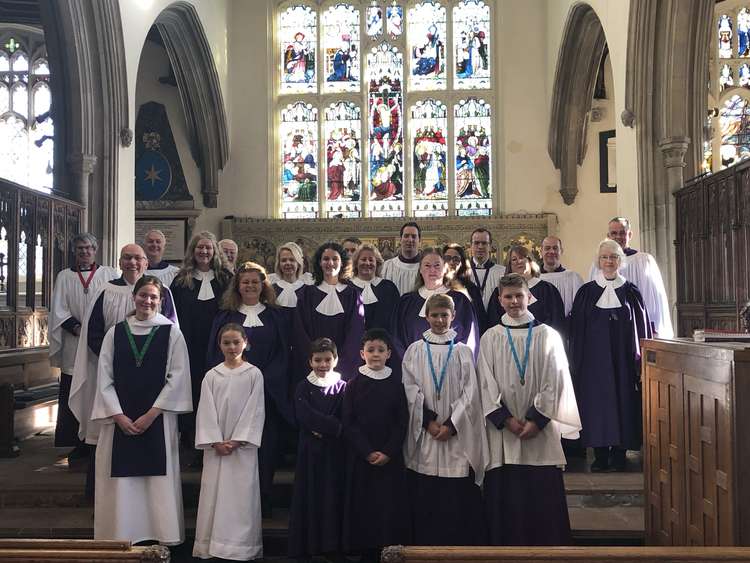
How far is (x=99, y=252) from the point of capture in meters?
8.36

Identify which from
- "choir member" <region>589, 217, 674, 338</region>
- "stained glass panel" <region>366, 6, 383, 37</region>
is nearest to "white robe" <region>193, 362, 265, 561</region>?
"choir member" <region>589, 217, 674, 338</region>

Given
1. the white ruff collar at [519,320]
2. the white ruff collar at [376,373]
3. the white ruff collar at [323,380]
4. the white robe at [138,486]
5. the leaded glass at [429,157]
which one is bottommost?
the white robe at [138,486]

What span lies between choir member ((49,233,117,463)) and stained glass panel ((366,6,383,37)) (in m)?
9.22

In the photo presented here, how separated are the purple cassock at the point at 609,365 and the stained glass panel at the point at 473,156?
26.7 feet

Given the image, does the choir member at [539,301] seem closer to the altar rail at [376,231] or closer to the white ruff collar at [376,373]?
the white ruff collar at [376,373]

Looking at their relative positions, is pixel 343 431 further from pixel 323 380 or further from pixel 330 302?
pixel 330 302

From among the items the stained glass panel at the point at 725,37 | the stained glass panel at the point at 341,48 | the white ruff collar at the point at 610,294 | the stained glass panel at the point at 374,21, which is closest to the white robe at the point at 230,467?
the white ruff collar at the point at 610,294

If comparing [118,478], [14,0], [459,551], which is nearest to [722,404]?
[459,551]

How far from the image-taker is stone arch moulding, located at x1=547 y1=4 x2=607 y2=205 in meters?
11.6

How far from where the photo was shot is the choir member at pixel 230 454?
390 centimetres

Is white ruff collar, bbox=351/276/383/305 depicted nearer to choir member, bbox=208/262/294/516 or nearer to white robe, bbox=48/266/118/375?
choir member, bbox=208/262/294/516

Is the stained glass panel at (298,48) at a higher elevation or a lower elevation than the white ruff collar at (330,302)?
higher

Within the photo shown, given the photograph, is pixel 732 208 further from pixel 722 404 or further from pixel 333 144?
pixel 333 144

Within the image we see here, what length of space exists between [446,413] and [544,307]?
159 cm
